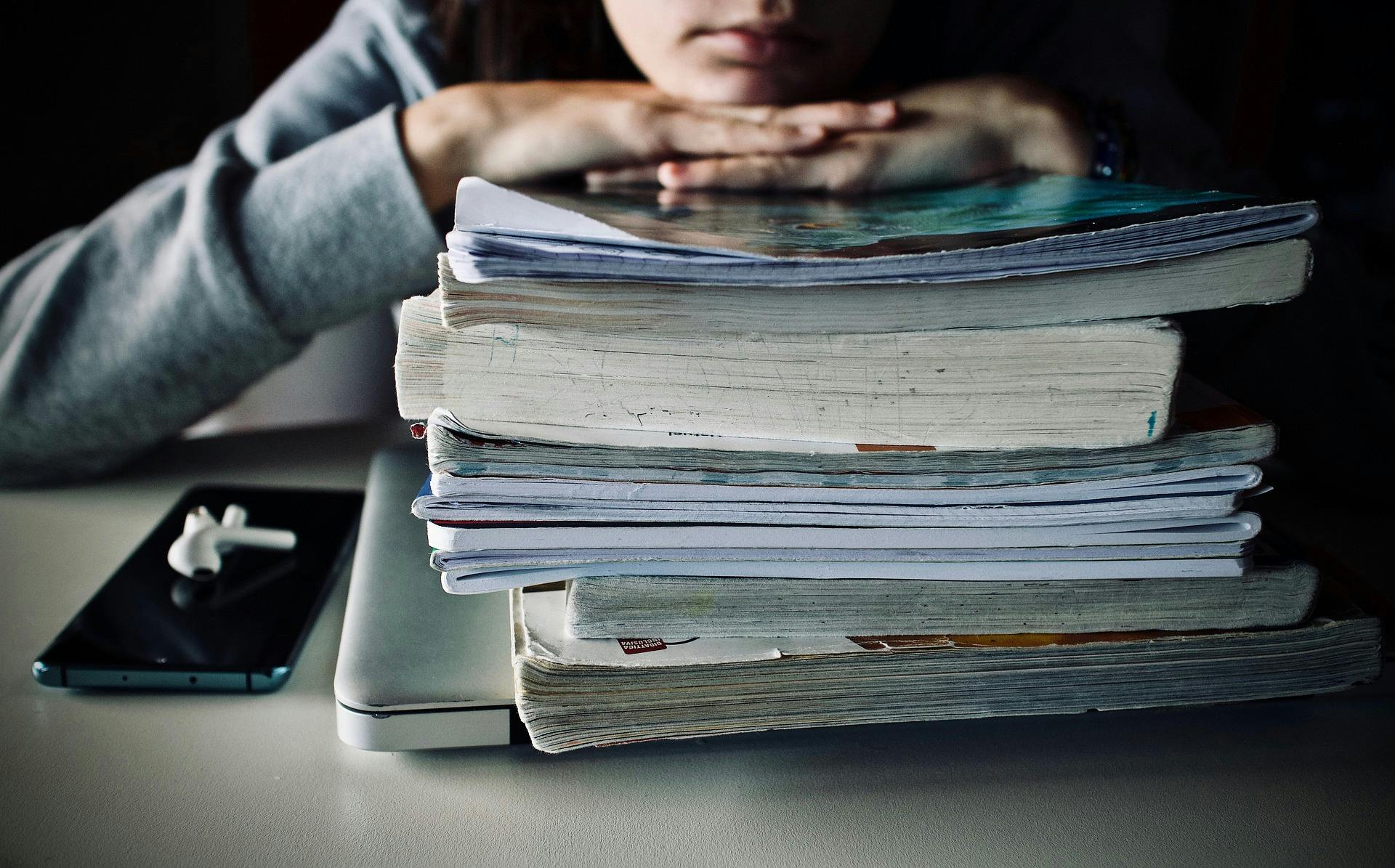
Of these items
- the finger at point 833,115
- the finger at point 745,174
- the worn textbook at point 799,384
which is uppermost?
the finger at point 833,115

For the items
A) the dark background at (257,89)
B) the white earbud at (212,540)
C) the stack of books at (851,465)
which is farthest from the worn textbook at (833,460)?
the dark background at (257,89)

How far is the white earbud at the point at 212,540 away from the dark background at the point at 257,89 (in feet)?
2.52

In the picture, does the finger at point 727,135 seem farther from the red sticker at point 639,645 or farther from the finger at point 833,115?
the red sticker at point 639,645

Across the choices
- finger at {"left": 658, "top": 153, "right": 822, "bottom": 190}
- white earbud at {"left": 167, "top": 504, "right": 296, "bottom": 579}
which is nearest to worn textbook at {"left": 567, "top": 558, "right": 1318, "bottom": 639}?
white earbud at {"left": 167, "top": 504, "right": 296, "bottom": 579}

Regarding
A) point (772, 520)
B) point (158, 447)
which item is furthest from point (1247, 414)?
point (158, 447)

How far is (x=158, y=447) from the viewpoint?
0.83 metres

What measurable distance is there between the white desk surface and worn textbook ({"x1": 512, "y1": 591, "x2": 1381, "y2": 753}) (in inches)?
1.1

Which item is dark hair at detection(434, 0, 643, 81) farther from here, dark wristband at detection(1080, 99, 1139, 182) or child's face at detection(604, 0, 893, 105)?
dark wristband at detection(1080, 99, 1139, 182)

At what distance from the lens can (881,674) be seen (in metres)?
0.41

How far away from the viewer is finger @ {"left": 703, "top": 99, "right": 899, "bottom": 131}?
73 cm

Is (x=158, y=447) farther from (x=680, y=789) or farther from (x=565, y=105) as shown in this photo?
(x=680, y=789)

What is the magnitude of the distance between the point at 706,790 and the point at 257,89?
120 centimetres

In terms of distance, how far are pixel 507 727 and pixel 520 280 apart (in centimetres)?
20

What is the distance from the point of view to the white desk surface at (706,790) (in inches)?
15.0
